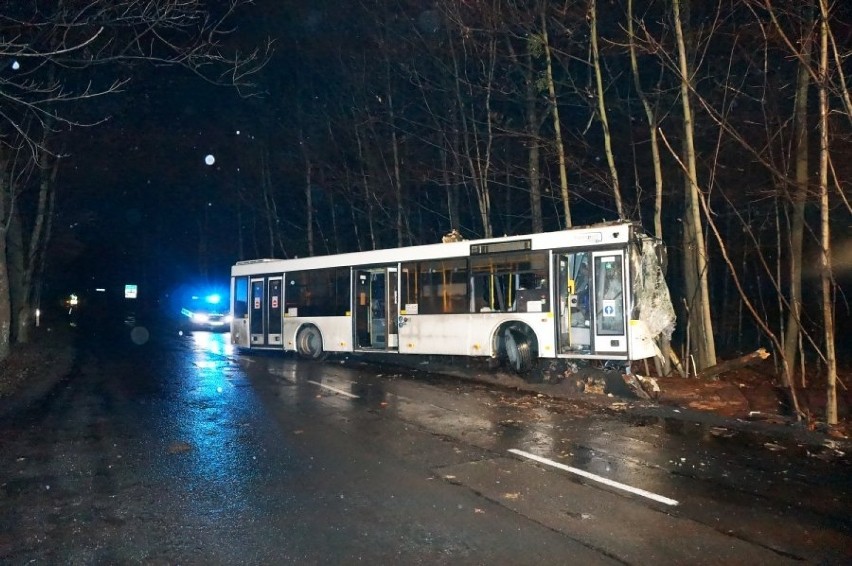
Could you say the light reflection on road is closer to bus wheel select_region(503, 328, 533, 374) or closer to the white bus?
the white bus

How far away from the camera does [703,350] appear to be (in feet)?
49.0

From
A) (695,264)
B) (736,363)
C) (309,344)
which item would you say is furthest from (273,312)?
(736,363)

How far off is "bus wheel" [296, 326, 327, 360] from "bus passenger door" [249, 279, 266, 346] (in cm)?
194

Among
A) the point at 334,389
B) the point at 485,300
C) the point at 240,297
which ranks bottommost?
the point at 334,389

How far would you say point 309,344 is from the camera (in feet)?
67.3

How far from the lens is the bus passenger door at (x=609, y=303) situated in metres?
13.3

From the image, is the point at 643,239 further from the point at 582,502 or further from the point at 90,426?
the point at 90,426

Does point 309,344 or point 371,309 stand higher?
point 371,309

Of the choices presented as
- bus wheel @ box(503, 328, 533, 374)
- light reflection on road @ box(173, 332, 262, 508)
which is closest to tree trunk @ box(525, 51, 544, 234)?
bus wheel @ box(503, 328, 533, 374)

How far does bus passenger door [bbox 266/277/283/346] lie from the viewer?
840 inches

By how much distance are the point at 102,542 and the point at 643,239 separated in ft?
Result: 37.3

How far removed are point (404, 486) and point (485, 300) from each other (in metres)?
9.35

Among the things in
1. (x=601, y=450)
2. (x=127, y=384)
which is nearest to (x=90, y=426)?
(x=127, y=384)

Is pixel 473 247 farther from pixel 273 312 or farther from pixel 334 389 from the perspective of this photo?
pixel 273 312
